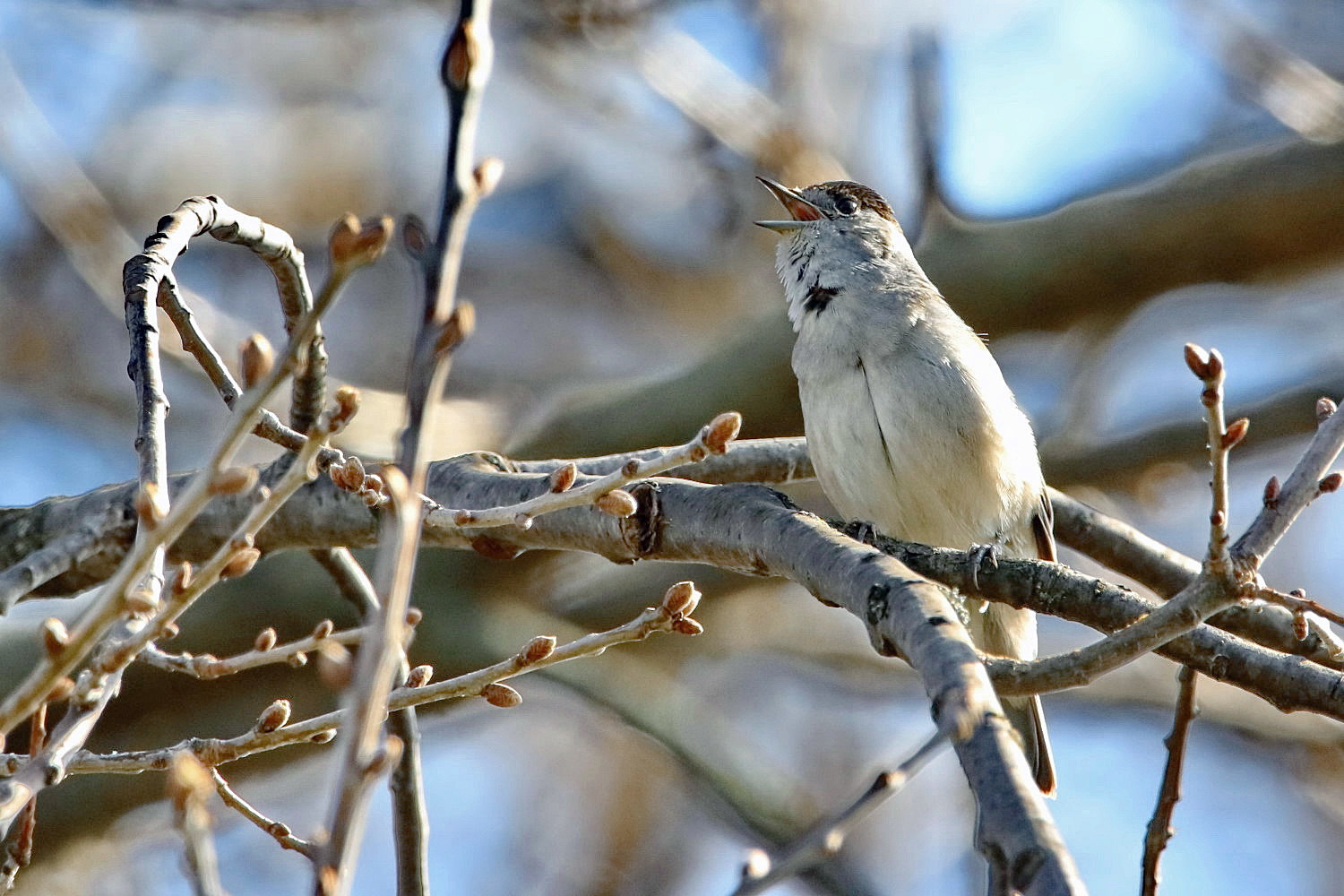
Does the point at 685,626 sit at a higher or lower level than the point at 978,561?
lower

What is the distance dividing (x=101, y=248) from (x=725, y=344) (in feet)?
11.7

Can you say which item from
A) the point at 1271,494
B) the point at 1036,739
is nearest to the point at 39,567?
the point at 1271,494

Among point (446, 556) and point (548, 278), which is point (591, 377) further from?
point (446, 556)

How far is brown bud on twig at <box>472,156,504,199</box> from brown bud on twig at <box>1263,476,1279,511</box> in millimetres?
1580

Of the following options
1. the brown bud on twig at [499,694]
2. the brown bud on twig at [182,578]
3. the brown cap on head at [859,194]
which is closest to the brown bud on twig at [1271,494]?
the brown bud on twig at [499,694]

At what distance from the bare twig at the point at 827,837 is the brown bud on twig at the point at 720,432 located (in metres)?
0.84

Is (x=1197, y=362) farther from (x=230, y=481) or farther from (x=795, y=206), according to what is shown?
(x=795, y=206)

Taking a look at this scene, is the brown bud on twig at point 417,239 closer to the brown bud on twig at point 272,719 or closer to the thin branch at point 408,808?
the brown bud on twig at point 272,719

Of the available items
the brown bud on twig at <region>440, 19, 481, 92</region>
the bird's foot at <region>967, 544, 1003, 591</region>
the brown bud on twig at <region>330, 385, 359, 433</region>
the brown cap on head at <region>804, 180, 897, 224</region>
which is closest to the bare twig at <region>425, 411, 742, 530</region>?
the brown bud on twig at <region>330, 385, 359, 433</region>

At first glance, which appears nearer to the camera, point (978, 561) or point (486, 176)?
point (486, 176)

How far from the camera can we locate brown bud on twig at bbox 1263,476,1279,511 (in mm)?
2529

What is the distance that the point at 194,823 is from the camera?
4.99ft

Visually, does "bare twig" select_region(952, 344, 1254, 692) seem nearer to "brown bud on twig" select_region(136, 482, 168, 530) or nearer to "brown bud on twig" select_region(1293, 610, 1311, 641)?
"brown bud on twig" select_region(1293, 610, 1311, 641)

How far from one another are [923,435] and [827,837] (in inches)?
138
